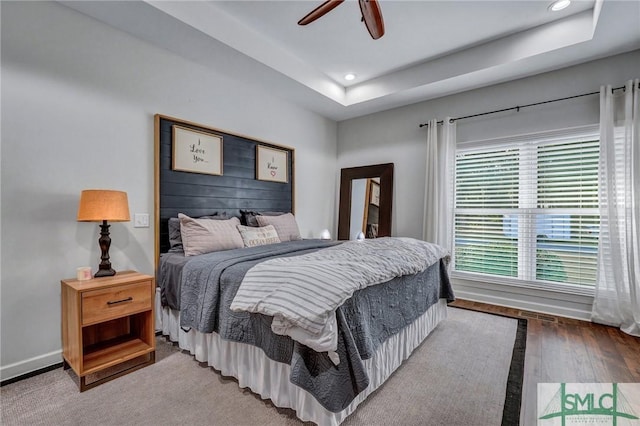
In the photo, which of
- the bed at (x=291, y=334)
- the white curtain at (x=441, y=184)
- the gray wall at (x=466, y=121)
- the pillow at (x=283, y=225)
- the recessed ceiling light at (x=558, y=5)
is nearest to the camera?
the bed at (x=291, y=334)

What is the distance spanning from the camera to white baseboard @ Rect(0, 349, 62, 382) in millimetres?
1901

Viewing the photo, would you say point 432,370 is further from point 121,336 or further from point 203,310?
point 121,336

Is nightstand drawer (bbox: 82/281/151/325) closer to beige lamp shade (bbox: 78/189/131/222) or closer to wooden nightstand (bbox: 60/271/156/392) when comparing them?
wooden nightstand (bbox: 60/271/156/392)

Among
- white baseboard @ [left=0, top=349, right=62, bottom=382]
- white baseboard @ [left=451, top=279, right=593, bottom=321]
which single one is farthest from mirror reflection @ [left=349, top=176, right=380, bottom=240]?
white baseboard @ [left=0, top=349, right=62, bottom=382]

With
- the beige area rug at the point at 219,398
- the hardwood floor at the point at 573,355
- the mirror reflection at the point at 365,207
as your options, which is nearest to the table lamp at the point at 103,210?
the beige area rug at the point at 219,398

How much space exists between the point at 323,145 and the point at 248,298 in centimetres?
356

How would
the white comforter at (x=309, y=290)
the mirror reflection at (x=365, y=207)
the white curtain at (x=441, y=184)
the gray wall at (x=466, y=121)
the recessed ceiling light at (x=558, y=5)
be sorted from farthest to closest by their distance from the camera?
1. the mirror reflection at (x=365, y=207)
2. the white curtain at (x=441, y=184)
3. the gray wall at (x=466, y=121)
4. the recessed ceiling light at (x=558, y=5)
5. the white comforter at (x=309, y=290)

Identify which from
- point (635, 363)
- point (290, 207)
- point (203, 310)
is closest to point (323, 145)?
point (290, 207)

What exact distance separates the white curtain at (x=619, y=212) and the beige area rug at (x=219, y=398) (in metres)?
1.46

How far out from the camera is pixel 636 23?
2.39 meters

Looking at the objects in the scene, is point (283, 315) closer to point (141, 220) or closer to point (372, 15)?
point (372, 15)

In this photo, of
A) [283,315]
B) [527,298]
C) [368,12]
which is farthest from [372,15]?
[527,298]

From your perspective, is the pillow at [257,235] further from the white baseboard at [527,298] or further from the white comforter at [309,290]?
the white baseboard at [527,298]

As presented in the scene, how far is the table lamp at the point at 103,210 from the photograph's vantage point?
1962 millimetres
